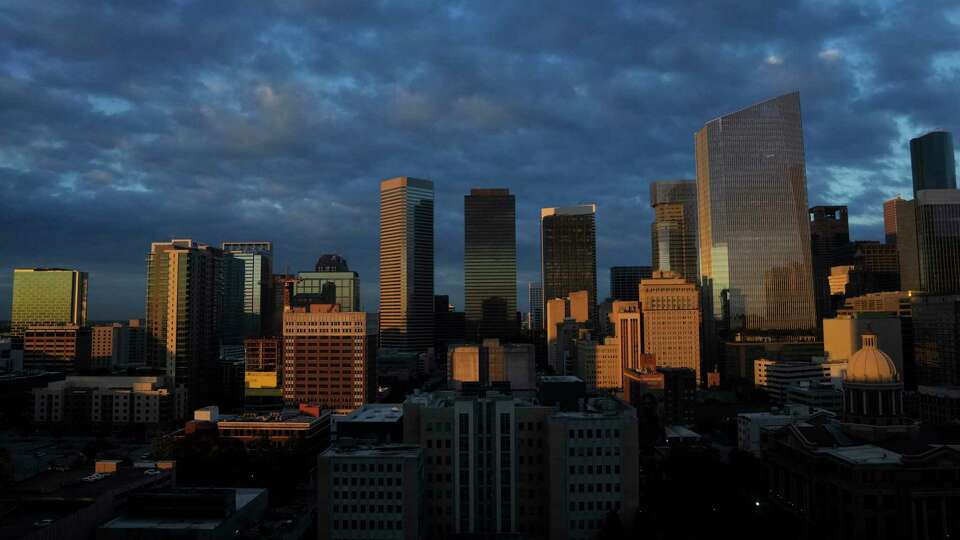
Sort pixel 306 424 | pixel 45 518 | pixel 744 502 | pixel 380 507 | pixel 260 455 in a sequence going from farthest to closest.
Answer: pixel 306 424 < pixel 260 455 < pixel 744 502 < pixel 380 507 < pixel 45 518

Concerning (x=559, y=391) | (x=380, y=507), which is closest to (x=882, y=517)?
(x=380, y=507)

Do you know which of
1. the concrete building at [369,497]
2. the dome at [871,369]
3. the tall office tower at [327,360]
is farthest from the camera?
the tall office tower at [327,360]

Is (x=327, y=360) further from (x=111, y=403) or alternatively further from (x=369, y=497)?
(x=369, y=497)

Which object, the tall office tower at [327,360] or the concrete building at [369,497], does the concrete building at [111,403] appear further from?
the concrete building at [369,497]

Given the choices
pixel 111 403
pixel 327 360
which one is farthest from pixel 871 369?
pixel 111 403

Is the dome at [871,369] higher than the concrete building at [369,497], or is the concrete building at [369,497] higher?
the dome at [871,369]

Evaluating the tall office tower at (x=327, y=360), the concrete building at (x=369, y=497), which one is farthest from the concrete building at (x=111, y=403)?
the concrete building at (x=369, y=497)

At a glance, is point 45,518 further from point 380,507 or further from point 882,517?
point 882,517
